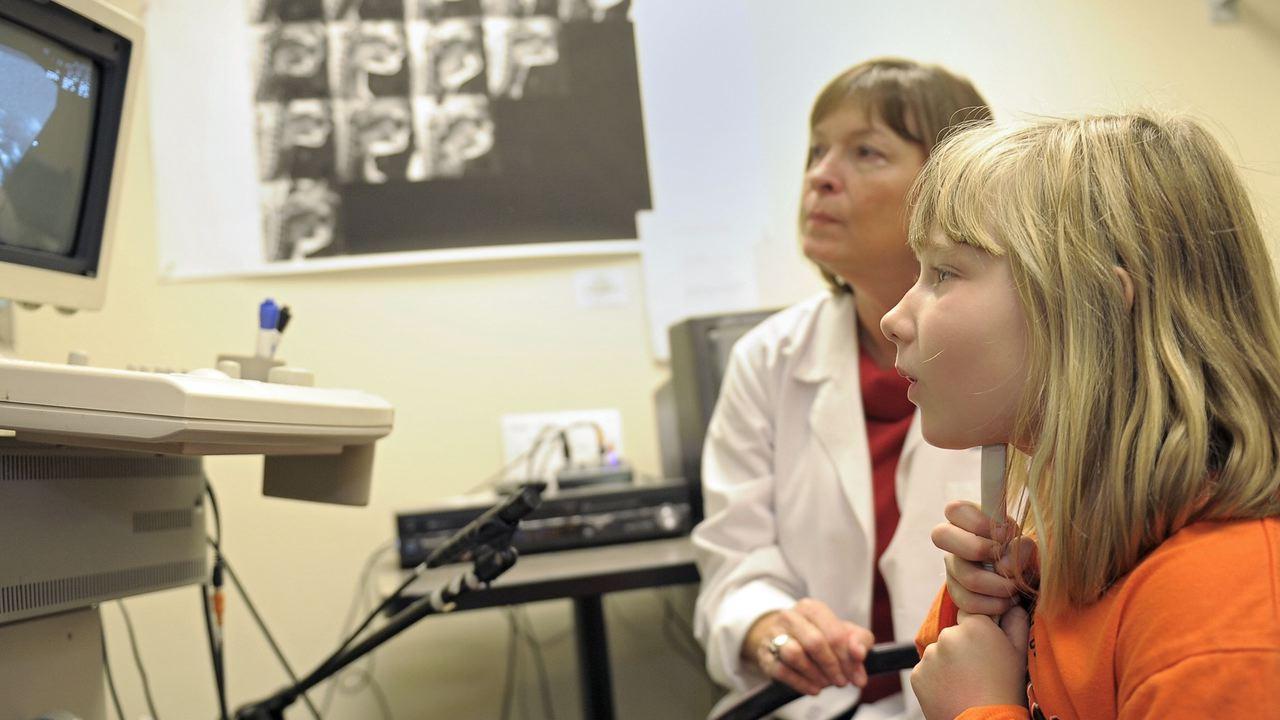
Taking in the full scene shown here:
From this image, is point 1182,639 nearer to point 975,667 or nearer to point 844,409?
point 975,667

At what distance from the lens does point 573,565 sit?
160 centimetres

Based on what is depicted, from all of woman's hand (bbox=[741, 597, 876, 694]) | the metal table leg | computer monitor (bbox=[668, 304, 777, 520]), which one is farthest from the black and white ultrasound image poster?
woman's hand (bbox=[741, 597, 876, 694])

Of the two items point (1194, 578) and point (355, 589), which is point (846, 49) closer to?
point (355, 589)

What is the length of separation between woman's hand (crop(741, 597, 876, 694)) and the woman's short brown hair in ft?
2.13

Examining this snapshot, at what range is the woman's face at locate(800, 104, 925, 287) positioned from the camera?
1415mm

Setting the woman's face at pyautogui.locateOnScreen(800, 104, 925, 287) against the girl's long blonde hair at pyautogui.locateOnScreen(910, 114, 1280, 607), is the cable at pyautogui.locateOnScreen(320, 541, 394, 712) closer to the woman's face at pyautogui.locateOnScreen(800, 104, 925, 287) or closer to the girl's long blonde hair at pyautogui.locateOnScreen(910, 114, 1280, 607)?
the woman's face at pyautogui.locateOnScreen(800, 104, 925, 287)

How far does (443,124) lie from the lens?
2.25m

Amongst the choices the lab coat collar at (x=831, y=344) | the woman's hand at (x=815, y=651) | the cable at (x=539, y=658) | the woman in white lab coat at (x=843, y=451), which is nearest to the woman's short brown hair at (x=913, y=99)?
the woman in white lab coat at (x=843, y=451)

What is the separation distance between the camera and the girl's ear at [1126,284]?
674mm

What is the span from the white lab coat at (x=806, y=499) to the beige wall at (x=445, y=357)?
0.73 meters

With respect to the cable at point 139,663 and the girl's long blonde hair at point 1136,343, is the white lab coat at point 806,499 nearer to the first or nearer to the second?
the girl's long blonde hair at point 1136,343

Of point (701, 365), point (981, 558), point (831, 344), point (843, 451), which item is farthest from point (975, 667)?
point (701, 365)

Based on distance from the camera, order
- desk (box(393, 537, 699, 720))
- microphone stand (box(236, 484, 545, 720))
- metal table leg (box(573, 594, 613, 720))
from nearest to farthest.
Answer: microphone stand (box(236, 484, 545, 720)) < desk (box(393, 537, 699, 720)) < metal table leg (box(573, 594, 613, 720))

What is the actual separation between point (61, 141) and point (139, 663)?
1.20 m
